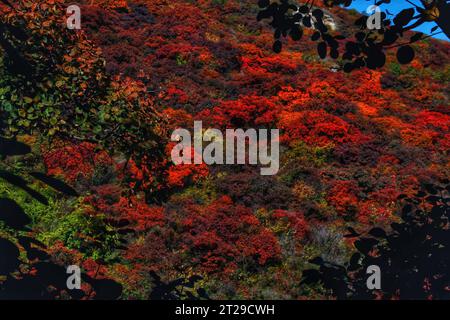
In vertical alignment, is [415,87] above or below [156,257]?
above

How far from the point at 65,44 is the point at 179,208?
887 centimetres

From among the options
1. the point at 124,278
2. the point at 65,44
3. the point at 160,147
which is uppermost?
the point at 65,44

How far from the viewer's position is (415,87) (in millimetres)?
26984

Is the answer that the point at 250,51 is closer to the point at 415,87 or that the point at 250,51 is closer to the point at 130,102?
the point at 415,87

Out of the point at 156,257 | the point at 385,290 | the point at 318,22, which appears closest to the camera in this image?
the point at 318,22

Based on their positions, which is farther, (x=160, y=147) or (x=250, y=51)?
(x=250, y=51)

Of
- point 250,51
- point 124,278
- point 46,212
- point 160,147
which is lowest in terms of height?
point 124,278

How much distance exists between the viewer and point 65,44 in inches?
246

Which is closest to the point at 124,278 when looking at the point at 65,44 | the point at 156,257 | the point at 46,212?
the point at 156,257

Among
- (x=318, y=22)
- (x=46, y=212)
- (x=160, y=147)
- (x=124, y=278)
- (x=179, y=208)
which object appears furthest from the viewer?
(x=179, y=208)

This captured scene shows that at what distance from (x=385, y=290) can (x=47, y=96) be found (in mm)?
3547

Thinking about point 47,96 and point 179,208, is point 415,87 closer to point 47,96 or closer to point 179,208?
point 179,208
